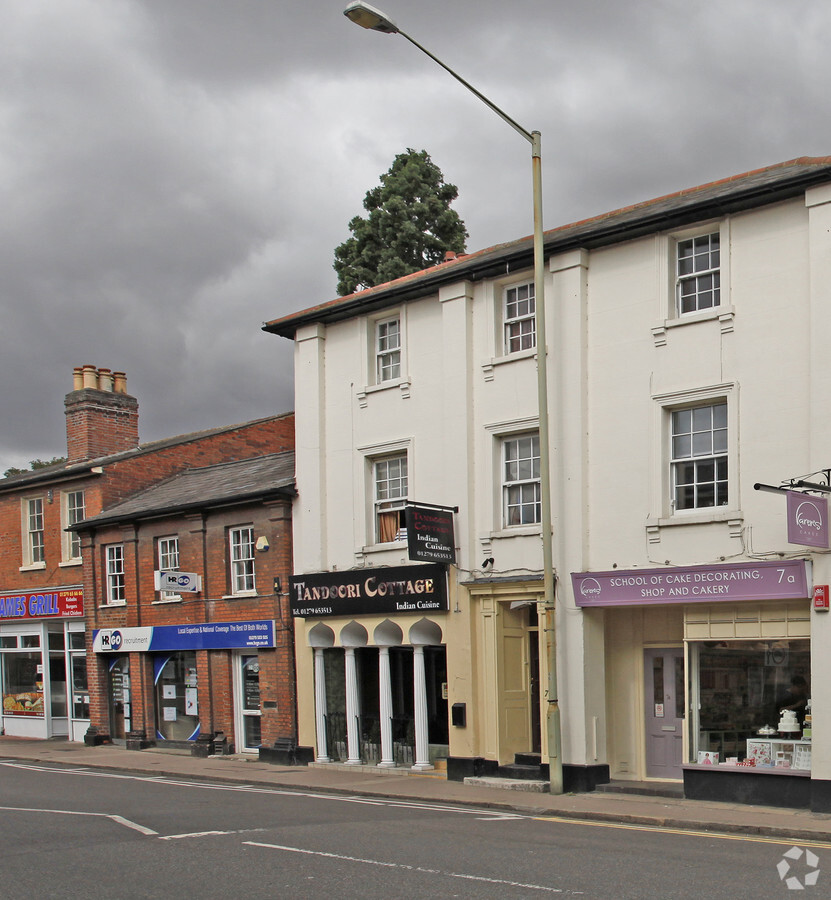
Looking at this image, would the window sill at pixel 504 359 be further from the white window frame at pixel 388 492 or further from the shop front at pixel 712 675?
the shop front at pixel 712 675

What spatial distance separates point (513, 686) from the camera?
19516mm

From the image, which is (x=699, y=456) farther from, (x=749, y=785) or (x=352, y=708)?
(x=352, y=708)

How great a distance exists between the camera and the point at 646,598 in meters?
17.1

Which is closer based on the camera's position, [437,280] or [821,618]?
[821,618]

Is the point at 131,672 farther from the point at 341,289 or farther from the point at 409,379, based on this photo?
the point at 341,289

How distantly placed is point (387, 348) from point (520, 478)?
164 inches

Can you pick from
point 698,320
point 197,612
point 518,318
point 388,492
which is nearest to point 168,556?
point 197,612

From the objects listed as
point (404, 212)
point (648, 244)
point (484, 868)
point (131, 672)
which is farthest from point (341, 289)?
point (484, 868)

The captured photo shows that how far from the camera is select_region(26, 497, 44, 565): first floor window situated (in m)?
30.9

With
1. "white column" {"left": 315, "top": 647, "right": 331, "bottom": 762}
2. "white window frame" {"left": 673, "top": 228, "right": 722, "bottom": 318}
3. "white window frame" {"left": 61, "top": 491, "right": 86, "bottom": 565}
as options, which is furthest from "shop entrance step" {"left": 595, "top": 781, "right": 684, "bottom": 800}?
"white window frame" {"left": 61, "top": 491, "right": 86, "bottom": 565}

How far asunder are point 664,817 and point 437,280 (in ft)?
32.6

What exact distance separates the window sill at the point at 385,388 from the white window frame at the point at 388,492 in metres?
1.09

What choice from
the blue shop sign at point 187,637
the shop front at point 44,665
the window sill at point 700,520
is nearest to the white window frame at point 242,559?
the blue shop sign at point 187,637

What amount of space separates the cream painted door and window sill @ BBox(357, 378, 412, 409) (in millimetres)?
4406
